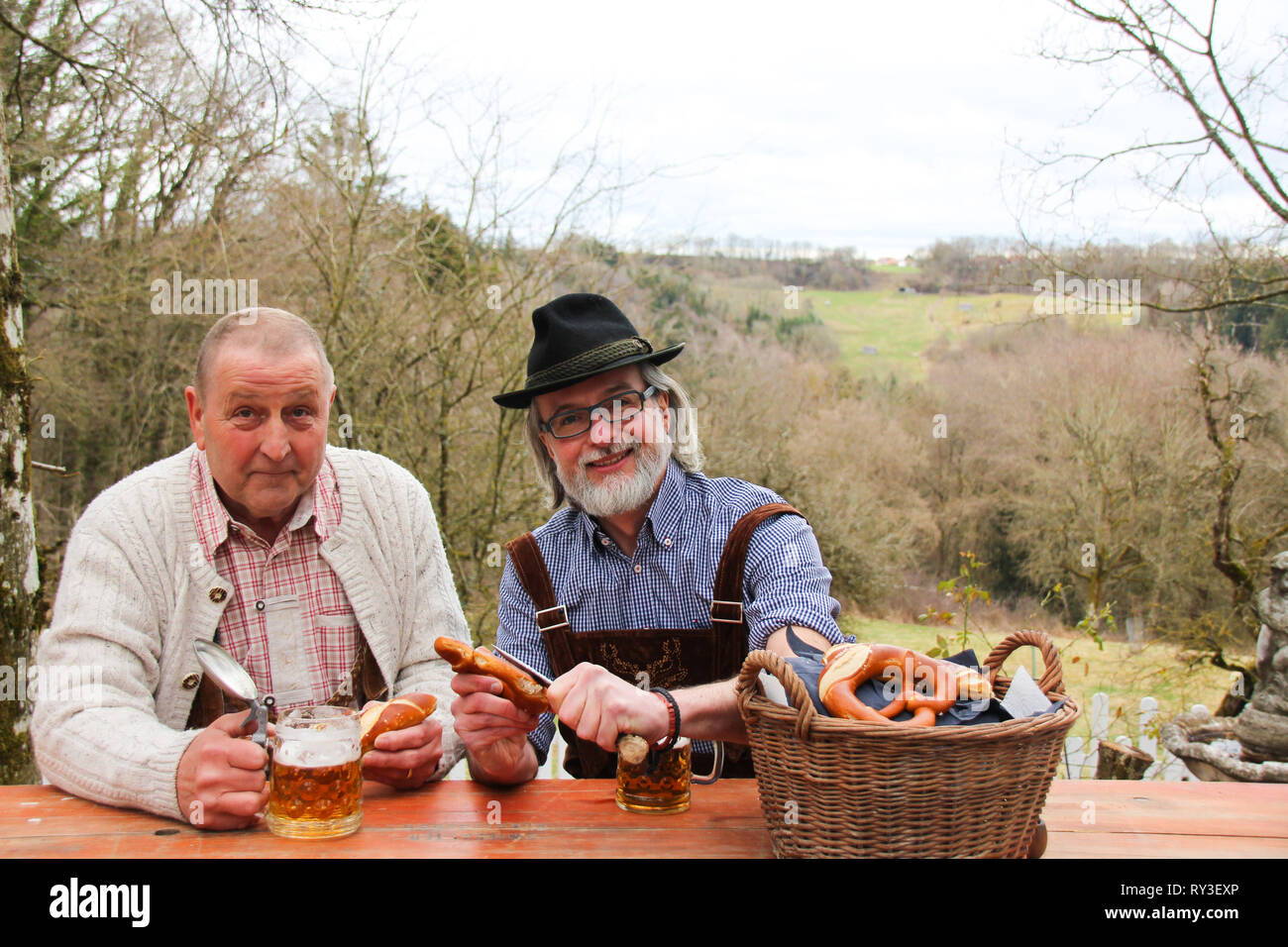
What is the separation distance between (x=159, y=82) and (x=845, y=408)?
9026 millimetres

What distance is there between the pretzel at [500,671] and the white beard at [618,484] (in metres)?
0.72

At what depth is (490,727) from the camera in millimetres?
2020

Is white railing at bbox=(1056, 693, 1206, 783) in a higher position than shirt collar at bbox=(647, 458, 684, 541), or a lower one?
lower

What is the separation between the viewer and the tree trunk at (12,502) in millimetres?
3676

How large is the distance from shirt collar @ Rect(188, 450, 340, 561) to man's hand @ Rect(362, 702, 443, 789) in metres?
0.58

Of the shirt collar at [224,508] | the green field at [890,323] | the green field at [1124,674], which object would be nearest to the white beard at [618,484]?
the shirt collar at [224,508]

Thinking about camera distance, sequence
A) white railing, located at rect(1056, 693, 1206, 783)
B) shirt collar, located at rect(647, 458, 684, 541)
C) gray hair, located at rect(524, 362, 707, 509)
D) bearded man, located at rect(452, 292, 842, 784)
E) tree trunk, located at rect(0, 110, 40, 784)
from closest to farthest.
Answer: bearded man, located at rect(452, 292, 842, 784)
shirt collar, located at rect(647, 458, 684, 541)
gray hair, located at rect(524, 362, 707, 509)
tree trunk, located at rect(0, 110, 40, 784)
white railing, located at rect(1056, 693, 1206, 783)

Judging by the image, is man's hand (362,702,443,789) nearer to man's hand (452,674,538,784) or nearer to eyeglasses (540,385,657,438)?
man's hand (452,674,538,784)

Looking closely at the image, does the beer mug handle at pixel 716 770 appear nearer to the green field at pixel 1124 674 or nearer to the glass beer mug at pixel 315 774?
the glass beer mug at pixel 315 774

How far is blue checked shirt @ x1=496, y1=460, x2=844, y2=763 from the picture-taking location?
8.25ft

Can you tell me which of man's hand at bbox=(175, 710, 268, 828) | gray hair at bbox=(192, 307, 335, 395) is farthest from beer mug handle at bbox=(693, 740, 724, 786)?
gray hair at bbox=(192, 307, 335, 395)
